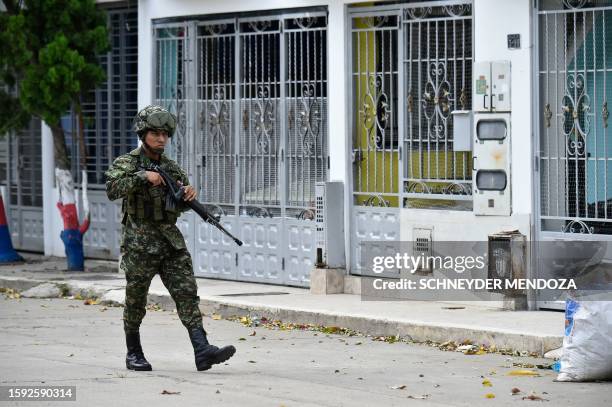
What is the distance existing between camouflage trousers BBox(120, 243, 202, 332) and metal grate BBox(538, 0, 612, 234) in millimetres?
4188

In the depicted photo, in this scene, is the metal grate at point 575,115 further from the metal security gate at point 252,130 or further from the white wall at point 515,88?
the metal security gate at point 252,130

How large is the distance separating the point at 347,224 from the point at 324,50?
189 cm

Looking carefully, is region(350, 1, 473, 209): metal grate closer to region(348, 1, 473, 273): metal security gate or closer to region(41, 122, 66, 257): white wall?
region(348, 1, 473, 273): metal security gate

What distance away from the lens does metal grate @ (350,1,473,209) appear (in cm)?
1381

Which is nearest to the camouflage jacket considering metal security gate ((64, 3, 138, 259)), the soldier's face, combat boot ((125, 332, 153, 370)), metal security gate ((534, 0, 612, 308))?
the soldier's face

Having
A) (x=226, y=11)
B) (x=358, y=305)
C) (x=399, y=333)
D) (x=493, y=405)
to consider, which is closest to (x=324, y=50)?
(x=226, y=11)

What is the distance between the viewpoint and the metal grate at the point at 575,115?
12.6 m

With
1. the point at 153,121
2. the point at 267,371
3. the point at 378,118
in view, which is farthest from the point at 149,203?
the point at 378,118

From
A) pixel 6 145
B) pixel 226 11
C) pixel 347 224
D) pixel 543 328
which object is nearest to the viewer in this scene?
pixel 543 328

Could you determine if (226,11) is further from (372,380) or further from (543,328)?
(372,380)

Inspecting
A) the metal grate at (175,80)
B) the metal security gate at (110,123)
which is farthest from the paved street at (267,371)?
the metal security gate at (110,123)

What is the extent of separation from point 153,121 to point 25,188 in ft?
33.7

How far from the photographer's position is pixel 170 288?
33.5ft

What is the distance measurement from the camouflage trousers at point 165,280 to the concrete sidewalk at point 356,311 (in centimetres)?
273
